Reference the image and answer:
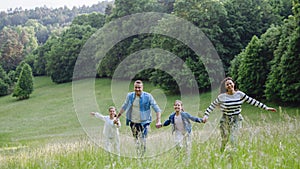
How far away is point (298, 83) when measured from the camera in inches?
956

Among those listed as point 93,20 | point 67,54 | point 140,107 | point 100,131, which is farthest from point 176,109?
point 93,20

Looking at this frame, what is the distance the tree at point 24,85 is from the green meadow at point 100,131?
5.07 feet

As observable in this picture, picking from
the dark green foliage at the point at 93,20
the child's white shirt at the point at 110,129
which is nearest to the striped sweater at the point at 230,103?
the child's white shirt at the point at 110,129

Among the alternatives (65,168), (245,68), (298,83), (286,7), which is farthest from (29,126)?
(65,168)

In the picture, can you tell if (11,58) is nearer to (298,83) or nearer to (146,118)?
(298,83)

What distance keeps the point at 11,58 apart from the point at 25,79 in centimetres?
2915

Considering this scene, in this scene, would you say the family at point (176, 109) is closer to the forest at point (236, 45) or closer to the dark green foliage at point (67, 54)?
the forest at point (236, 45)

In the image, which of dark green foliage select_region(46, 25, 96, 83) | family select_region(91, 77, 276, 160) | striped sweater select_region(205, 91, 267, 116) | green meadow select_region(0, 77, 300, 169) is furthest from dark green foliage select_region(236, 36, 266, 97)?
Result: dark green foliage select_region(46, 25, 96, 83)

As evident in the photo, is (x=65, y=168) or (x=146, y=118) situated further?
(x=146, y=118)

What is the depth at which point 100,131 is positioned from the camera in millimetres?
9367

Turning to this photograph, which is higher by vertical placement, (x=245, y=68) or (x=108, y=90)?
(x=245, y=68)

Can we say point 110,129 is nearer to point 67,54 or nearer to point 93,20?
point 67,54

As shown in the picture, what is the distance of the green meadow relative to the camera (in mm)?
Answer: 4426

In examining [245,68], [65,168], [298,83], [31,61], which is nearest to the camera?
[65,168]
